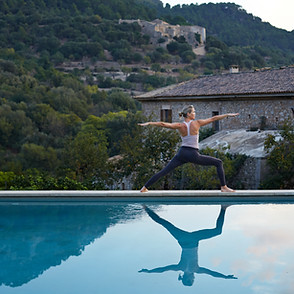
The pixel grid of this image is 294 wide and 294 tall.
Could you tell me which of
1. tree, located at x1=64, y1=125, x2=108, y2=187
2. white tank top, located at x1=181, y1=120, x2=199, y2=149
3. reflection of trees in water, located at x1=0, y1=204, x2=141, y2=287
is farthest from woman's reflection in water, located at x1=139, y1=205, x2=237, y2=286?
tree, located at x1=64, y1=125, x2=108, y2=187

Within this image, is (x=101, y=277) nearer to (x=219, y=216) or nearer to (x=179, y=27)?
(x=219, y=216)

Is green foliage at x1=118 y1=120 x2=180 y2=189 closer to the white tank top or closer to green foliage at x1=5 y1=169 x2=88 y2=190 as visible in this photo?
green foliage at x1=5 y1=169 x2=88 y2=190

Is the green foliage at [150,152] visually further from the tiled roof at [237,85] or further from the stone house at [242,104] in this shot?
the tiled roof at [237,85]

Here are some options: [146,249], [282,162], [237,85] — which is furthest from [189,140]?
[237,85]

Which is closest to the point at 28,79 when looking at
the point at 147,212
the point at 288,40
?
the point at 147,212

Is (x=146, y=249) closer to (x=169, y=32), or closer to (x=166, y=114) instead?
(x=166, y=114)

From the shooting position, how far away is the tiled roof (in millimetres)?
20250

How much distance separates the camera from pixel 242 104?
21094 millimetres

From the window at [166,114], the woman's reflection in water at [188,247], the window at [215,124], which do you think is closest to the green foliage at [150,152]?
the woman's reflection in water at [188,247]

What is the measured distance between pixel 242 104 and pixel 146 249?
1740 cm

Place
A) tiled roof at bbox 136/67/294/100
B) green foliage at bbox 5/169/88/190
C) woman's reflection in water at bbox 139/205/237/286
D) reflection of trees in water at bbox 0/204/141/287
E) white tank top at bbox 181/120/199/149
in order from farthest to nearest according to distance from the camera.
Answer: tiled roof at bbox 136/67/294/100
green foliage at bbox 5/169/88/190
white tank top at bbox 181/120/199/149
reflection of trees in water at bbox 0/204/141/287
woman's reflection in water at bbox 139/205/237/286

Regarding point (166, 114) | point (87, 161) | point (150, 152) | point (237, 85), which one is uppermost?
point (237, 85)

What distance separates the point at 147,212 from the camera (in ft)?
20.5

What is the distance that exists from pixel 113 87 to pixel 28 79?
13602 millimetres
